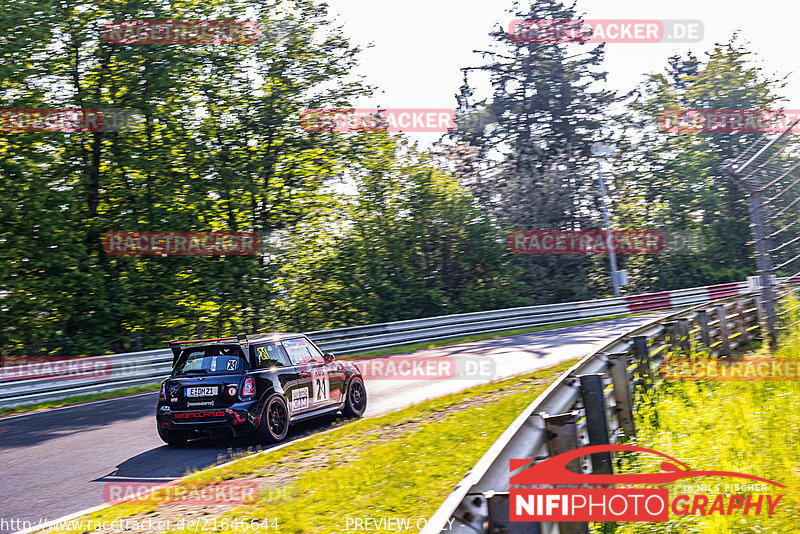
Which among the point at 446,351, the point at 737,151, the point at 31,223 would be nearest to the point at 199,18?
the point at 31,223

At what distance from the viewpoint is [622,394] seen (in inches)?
270

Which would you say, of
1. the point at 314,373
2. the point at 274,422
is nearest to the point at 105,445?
the point at 274,422

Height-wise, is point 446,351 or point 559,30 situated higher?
point 559,30

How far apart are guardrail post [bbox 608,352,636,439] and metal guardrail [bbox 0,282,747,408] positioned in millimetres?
13745

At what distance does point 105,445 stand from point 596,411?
7.80 metres

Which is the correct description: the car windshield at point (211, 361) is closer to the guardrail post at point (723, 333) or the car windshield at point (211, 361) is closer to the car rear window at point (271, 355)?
the car rear window at point (271, 355)

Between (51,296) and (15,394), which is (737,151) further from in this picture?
(15,394)

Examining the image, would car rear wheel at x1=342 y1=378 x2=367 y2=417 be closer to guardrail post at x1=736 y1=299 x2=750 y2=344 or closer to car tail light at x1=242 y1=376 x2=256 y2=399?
car tail light at x1=242 y1=376 x2=256 y2=399

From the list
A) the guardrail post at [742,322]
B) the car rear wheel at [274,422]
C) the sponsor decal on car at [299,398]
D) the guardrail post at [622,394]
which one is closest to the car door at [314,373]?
the sponsor decal on car at [299,398]

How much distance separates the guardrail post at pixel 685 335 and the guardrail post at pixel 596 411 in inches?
220

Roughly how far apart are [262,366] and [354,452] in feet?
7.06

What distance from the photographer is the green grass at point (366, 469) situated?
649 centimetres

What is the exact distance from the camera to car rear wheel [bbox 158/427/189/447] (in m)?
10.3

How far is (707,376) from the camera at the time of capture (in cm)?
973
